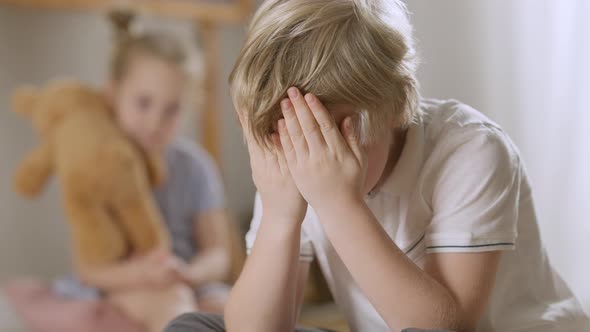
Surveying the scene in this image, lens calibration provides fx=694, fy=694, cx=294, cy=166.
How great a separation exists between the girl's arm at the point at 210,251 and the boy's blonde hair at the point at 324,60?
97 centimetres

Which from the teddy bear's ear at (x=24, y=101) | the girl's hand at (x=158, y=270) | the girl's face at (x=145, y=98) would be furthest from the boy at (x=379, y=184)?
the teddy bear's ear at (x=24, y=101)

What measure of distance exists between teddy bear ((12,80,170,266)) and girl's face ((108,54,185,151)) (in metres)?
0.03

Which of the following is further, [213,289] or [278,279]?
[213,289]

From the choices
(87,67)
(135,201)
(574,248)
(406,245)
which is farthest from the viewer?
(87,67)

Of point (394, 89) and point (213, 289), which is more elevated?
point (394, 89)

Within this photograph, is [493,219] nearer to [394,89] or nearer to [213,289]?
[394,89]

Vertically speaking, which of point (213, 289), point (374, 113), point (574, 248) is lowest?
point (213, 289)

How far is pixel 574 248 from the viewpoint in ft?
4.27

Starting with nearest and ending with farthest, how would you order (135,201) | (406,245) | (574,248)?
(406,245) < (574,248) < (135,201)

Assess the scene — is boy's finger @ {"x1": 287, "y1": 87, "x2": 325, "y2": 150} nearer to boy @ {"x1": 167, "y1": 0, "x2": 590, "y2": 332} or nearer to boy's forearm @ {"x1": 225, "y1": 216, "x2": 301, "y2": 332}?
boy @ {"x1": 167, "y1": 0, "x2": 590, "y2": 332}

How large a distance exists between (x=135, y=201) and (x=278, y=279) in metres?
0.85

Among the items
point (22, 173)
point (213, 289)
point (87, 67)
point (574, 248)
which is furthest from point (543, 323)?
point (87, 67)

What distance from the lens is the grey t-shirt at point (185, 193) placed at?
168cm

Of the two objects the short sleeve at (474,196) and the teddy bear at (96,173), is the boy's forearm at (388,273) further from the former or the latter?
the teddy bear at (96,173)
